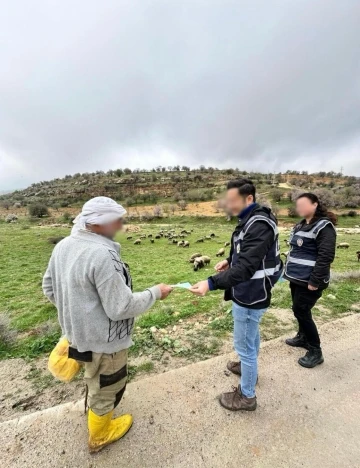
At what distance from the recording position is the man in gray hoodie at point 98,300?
5.43ft

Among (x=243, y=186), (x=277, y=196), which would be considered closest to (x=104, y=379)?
(x=243, y=186)

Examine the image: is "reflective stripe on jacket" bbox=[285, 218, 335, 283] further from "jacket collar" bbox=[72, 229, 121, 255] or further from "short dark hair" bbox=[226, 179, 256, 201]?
"jacket collar" bbox=[72, 229, 121, 255]

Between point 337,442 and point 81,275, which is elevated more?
point 81,275

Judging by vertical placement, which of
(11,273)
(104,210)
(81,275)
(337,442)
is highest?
(104,210)

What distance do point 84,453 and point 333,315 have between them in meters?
4.40

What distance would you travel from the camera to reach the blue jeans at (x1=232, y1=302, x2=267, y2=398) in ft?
7.43

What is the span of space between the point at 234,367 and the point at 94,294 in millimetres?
2093

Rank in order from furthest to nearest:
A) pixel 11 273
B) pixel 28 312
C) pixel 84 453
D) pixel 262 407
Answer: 1. pixel 11 273
2. pixel 28 312
3. pixel 262 407
4. pixel 84 453

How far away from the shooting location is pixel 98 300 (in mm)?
1757

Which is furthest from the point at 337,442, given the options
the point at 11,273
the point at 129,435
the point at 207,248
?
the point at 207,248

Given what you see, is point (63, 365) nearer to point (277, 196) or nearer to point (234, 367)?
point (234, 367)

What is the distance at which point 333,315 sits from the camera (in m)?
4.44

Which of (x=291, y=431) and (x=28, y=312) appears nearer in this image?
(x=291, y=431)

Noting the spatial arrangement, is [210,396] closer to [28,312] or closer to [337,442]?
[337,442]
